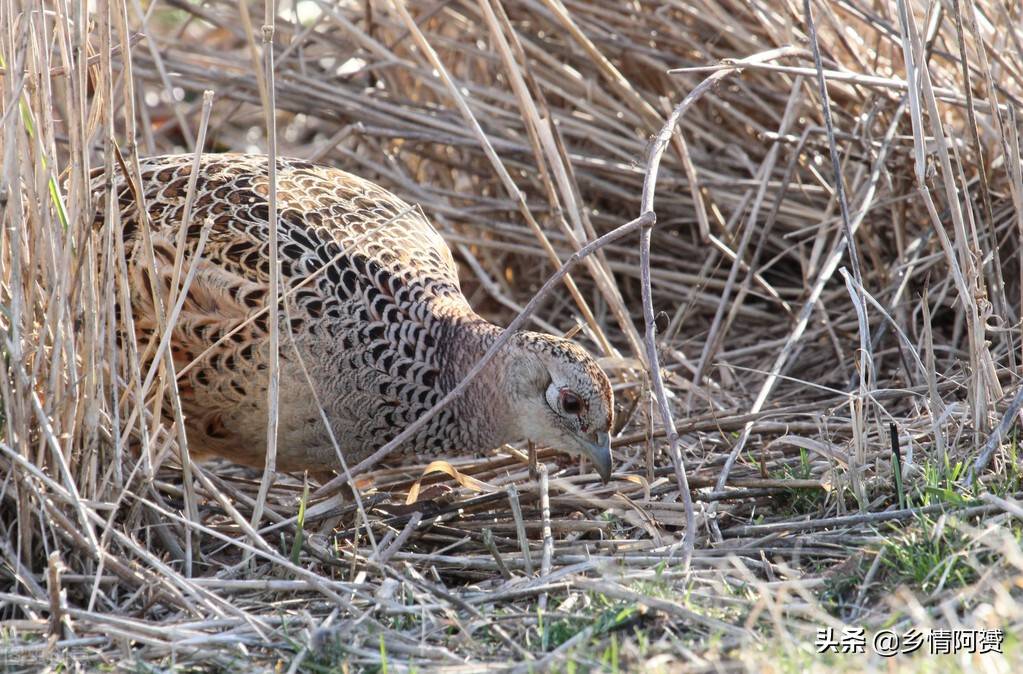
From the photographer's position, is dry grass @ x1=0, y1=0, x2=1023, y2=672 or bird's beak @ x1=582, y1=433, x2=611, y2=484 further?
bird's beak @ x1=582, y1=433, x2=611, y2=484

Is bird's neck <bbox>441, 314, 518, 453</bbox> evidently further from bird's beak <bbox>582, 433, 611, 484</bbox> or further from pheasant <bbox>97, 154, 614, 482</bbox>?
bird's beak <bbox>582, 433, 611, 484</bbox>

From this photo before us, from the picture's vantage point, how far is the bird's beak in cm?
392

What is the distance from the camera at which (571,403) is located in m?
3.88

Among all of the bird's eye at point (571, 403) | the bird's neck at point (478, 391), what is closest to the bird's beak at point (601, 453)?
the bird's eye at point (571, 403)

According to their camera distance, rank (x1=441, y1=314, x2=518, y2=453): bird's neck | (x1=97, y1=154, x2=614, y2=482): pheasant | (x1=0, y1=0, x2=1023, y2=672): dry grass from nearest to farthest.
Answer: (x1=0, y1=0, x2=1023, y2=672): dry grass < (x1=97, y1=154, x2=614, y2=482): pheasant < (x1=441, y1=314, x2=518, y2=453): bird's neck

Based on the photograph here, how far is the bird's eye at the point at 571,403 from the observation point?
12.7ft

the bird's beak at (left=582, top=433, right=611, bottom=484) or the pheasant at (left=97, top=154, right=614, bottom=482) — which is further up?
the pheasant at (left=97, top=154, right=614, bottom=482)

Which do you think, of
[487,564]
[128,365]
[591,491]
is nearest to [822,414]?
[591,491]

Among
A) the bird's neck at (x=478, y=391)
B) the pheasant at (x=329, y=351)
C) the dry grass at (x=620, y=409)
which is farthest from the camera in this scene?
the bird's neck at (x=478, y=391)

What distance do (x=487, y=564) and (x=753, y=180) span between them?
251 cm

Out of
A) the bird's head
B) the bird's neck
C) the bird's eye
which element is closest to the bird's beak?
the bird's head

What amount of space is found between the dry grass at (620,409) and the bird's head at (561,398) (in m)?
0.16

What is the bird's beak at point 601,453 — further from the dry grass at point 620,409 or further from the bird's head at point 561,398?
the dry grass at point 620,409

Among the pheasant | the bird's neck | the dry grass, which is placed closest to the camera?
the dry grass
